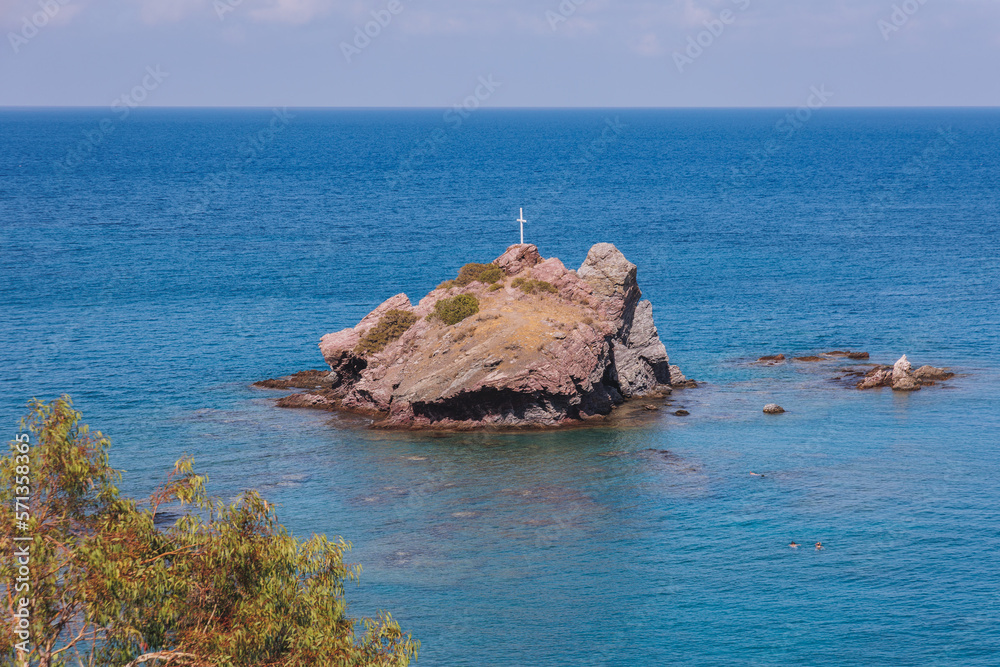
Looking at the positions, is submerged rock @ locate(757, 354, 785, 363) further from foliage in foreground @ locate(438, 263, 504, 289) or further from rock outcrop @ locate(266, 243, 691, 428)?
foliage in foreground @ locate(438, 263, 504, 289)

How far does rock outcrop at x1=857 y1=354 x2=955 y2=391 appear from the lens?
78688 millimetres

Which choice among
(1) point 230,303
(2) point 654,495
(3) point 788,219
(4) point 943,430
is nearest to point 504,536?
(2) point 654,495

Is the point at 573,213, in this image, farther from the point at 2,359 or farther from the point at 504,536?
the point at 504,536

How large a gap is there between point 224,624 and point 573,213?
510ft

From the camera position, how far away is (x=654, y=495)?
60.2 m

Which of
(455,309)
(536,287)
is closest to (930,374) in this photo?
(536,287)

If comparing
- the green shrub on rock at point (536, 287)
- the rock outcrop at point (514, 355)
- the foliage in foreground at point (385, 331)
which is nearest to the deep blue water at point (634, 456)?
the rock outcrop at point (514, 355)

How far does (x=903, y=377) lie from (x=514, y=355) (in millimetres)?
29793

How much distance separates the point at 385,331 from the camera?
77125 mm

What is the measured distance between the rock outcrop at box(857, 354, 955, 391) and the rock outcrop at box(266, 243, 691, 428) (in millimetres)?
13731

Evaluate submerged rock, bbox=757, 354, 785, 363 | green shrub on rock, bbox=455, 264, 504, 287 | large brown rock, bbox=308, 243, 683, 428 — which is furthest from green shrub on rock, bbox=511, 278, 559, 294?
submerged rock, bbox=757, 354, 785, 363

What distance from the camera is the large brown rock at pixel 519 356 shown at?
231 ft

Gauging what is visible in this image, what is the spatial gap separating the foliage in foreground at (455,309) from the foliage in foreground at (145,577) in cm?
4955

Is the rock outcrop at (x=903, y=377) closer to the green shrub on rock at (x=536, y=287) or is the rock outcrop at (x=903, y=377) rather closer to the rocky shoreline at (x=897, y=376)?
the rocky shoreline at (x=897, y=376)
